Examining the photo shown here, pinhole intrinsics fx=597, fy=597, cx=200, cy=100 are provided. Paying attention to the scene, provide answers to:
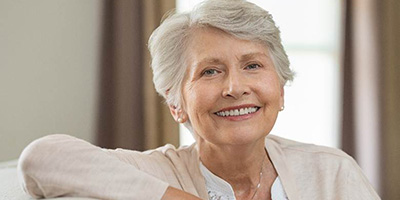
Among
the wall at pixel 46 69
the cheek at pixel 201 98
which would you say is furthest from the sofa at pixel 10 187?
the wall at pixel 46 69

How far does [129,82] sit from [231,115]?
162 cm

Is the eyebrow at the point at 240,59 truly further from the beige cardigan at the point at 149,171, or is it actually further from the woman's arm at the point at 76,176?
the woman's arm at the point at 76,176

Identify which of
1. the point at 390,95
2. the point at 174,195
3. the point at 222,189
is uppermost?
the point at 174,195

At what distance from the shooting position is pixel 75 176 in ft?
4.62

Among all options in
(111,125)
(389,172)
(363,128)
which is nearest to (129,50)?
(111,125)

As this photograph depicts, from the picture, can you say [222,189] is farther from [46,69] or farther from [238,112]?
[46,69]

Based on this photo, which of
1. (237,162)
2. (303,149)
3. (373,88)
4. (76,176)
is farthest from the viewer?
(373,88)

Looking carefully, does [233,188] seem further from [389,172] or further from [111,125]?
[389,172]

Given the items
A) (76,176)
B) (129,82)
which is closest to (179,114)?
(76,176)

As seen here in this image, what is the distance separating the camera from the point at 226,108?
1.70 m

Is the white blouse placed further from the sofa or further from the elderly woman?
the sofa

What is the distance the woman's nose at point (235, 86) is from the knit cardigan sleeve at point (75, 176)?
0.38 metres

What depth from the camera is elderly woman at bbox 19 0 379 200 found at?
1.71m

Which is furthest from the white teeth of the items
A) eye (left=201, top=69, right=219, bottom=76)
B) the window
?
the window
